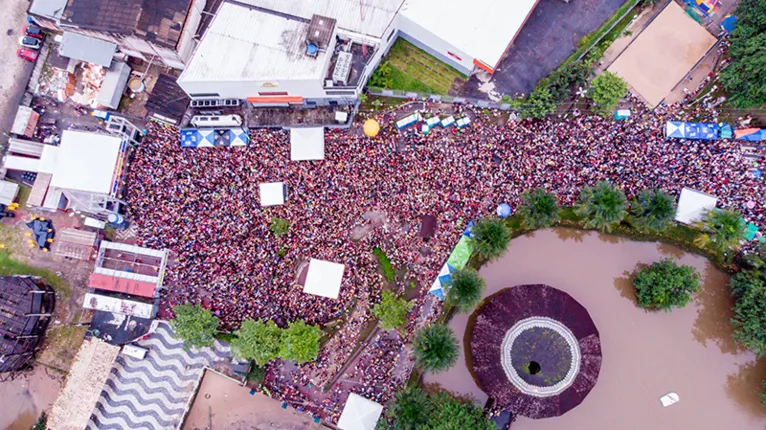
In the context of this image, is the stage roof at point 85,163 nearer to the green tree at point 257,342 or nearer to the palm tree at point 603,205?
the green tree at point 257,342

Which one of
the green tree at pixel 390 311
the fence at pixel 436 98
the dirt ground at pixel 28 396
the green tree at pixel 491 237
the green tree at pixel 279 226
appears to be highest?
the fence at pixel 436 98

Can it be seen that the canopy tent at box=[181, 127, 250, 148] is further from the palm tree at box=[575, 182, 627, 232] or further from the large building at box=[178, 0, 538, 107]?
the palm tree at box=[575, 182, 627, 232]

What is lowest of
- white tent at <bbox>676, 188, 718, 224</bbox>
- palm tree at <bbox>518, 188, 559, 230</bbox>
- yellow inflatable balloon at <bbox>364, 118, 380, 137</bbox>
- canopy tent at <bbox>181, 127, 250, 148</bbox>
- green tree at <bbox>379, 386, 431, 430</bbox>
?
green tree at <bbox>379, 386, 431, 430</bbox>

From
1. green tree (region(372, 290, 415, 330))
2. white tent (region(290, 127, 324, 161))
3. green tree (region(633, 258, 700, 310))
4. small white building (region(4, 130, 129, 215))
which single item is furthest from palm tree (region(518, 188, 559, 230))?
small white building (region(4, 130, 129, 215))

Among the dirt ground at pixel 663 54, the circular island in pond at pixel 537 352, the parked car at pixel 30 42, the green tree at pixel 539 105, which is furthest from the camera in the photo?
the parked car at pixel 30 42

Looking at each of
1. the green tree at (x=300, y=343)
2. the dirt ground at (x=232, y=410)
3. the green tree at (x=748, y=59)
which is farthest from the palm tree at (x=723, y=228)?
the dirt ground at (x=232, y=410)

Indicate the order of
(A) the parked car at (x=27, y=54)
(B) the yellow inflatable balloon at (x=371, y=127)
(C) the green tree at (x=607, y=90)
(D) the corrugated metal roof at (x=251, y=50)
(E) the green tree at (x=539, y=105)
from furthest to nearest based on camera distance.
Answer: (A) the parked car at (x=27, y=54)
(B) the yellow inflatable balloon at (x=371, y=127)
(E) the green tree at (x=539, y=105)
(D) the corrugated metal roof at (x=251, y=50)
(C) the green tree at (x=607, y=90)

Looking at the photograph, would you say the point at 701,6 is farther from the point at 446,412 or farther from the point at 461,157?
the point at 446,412
